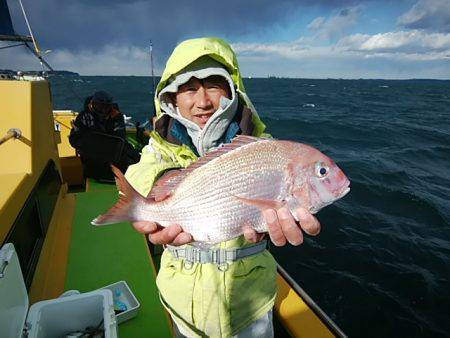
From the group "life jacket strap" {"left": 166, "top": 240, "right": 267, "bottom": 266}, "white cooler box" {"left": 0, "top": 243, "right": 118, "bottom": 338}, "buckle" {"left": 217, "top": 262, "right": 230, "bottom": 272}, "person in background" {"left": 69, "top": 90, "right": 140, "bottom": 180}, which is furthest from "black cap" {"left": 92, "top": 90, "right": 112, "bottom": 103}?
"buckle" {"left": 217, "top": 262, "right": 230, "bottom": 272}

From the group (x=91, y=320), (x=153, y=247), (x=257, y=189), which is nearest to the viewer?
(x=257, y=189)

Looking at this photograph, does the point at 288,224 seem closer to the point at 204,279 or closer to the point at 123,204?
the point at 204,279

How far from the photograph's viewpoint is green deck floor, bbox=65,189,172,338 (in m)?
3.25

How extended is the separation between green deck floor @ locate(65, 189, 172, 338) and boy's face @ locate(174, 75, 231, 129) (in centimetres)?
211

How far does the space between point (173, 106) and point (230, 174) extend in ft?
3.47

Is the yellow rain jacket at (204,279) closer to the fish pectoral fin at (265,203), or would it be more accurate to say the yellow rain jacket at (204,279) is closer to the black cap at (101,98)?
the fish pectoral fin at (265,203)

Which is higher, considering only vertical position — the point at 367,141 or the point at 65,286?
the point at 65,286

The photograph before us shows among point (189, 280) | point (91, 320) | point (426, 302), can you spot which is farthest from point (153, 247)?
point (426, 302)

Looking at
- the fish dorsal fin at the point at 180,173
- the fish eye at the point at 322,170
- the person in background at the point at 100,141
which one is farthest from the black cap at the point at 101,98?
the fish eye at the point at 322,170

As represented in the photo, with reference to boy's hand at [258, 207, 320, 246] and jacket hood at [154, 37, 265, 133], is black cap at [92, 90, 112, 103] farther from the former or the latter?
boy's hand at [258, 207, 320, 246]

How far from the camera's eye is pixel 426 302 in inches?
253

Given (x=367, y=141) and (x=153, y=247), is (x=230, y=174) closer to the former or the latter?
(x=153, y=247)

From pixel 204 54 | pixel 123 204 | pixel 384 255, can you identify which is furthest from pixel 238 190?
pixel 384 255

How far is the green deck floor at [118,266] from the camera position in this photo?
10.6ft
